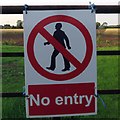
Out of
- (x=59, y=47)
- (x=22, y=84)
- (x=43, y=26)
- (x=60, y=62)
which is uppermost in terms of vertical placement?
(x=43, y=26)

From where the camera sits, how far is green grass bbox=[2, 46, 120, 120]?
175 inches

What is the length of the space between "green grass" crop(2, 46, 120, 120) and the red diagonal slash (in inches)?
28.6

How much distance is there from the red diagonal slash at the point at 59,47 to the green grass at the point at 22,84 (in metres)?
0.73

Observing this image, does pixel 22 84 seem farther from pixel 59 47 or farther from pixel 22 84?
pixel 59 47

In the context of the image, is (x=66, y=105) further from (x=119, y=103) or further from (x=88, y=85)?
(x=119, y=103)

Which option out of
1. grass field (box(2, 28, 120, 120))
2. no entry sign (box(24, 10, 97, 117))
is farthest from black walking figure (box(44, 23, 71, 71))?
grass field (box(2, 28, 120, 120))

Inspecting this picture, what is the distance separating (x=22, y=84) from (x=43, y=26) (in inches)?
83.6

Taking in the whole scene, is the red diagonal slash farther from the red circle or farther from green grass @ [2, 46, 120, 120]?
green grass @ [2, 46, 120, 120]

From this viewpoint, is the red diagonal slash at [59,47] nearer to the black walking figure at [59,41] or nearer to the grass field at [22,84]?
the black walking figure at [59,41]

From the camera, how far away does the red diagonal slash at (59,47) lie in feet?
12.1

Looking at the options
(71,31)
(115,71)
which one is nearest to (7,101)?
(71,31)

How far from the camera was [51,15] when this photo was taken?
3686 mm

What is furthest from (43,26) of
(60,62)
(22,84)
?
(22,84)

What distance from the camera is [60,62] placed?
374cm
